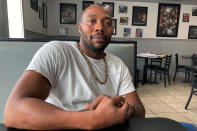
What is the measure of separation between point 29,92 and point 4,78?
62 cm

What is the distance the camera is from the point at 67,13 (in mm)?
5543

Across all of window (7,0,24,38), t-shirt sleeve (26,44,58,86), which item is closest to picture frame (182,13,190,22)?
window (7,0,24,38)

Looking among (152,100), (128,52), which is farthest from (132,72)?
(152,100)

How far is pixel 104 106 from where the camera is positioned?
520mm

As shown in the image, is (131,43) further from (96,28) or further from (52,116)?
(52,116)

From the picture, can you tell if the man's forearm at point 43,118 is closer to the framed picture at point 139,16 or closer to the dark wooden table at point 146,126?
the dark wooden table at point 146,126

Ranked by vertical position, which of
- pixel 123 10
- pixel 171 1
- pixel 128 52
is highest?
pixel 171 1

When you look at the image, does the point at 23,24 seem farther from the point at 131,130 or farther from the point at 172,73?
the point at 172,73

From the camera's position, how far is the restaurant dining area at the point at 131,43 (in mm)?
1093

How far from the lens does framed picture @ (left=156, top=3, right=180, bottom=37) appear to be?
5848 mm

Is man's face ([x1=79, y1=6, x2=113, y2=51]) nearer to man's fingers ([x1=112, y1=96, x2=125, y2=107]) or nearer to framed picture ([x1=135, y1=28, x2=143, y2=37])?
man's fingers ([x1=112, y1=96, x2=125, y2=107])

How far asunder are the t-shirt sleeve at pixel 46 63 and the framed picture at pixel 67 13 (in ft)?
16.4

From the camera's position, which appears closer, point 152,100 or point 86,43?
point 86,43

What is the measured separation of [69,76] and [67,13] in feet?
16.8
